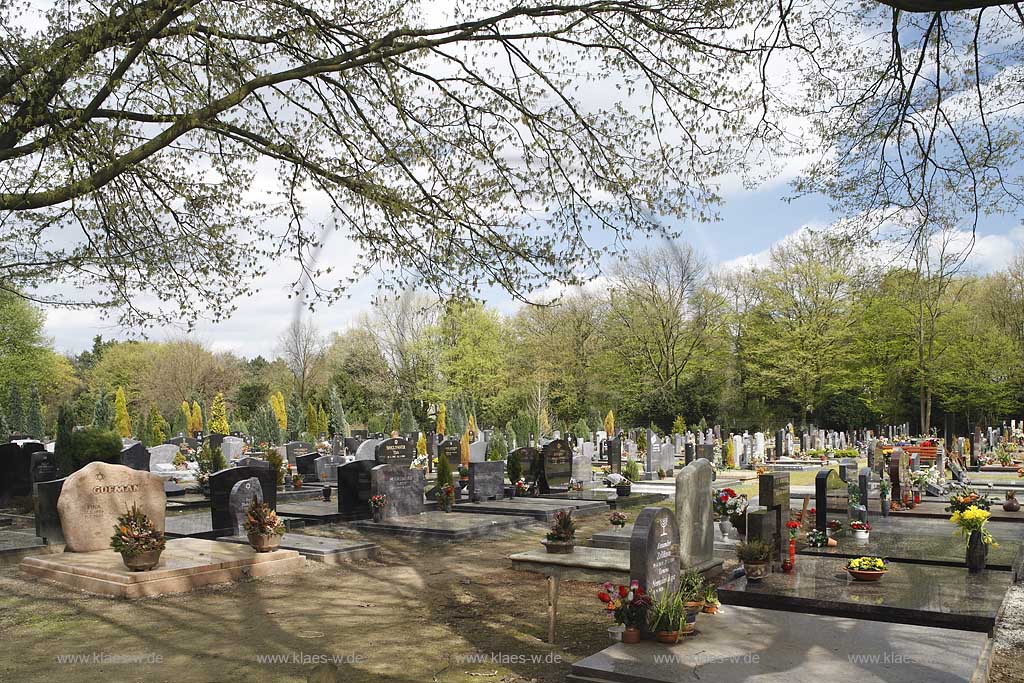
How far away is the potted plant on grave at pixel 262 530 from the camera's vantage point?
38.7ft

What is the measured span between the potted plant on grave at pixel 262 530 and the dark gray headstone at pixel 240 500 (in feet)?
5.78

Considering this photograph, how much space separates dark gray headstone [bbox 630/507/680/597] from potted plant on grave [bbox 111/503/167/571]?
20.4 feet

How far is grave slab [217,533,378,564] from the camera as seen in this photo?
12453mm

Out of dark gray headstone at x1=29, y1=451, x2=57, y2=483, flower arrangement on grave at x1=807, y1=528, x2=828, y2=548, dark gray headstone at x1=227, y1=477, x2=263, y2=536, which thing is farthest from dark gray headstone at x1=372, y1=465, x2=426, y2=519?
flower arrangement on grave at x1=807, y1=528, x2=828, y2=548

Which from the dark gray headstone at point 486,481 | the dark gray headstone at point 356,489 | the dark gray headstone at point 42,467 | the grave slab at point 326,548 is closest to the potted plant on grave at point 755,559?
the grave slab at point 326,548

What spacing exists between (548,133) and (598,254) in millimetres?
1551

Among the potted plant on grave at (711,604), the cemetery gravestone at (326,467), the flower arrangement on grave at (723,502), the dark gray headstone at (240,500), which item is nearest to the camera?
the potted plant on grave at (711,604)

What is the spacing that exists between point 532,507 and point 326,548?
21.4 feet

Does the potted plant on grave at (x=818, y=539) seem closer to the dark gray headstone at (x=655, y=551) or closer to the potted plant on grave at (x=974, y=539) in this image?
the potted plant on grave at (x=974, y=539)

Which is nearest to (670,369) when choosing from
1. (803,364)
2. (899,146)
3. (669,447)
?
(803,364)

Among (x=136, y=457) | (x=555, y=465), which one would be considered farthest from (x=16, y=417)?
(x=555, y=465)

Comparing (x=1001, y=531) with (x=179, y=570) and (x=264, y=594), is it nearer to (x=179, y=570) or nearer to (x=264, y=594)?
(x=264, y=594)

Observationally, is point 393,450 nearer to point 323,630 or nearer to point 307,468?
point 307,468

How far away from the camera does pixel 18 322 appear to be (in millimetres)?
49312
